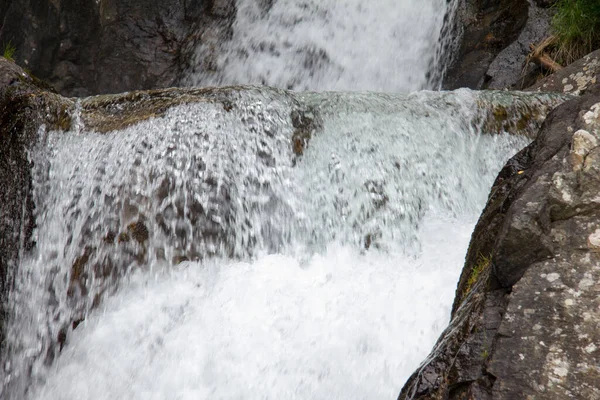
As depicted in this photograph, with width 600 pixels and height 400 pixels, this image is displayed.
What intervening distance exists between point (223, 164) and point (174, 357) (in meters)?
1.43

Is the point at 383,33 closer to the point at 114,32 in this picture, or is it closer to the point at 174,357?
the point at 114,32

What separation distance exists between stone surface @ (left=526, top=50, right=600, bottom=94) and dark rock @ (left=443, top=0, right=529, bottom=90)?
3.59ft

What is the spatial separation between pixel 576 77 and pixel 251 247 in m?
3.40

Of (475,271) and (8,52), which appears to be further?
(8,52)

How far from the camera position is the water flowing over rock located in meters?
4.23

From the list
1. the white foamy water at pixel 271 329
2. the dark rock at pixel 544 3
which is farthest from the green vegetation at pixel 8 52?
the dark rock at pixel 544 3

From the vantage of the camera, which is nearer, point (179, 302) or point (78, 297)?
point (179, 302)

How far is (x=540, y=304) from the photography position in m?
1.86

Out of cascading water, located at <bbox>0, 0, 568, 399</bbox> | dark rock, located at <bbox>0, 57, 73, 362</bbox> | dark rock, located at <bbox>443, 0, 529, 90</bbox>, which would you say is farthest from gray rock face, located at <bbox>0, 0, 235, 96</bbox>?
cascading water, located at <bbox>0, 0, 568, 399</bbox>

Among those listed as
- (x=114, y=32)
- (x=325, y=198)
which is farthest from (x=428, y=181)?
(x=114, y=32)

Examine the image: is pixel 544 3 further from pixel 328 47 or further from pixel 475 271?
pixel 475 271

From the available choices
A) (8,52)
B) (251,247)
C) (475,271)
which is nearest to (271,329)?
(251,247)

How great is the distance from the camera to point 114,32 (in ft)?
26.2

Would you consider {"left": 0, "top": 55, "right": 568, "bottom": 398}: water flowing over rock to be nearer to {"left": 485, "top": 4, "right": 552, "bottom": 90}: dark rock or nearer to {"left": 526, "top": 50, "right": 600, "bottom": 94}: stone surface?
{"left": 526, "top": 50, "right": 600, "bottom": 94}: stone surface
